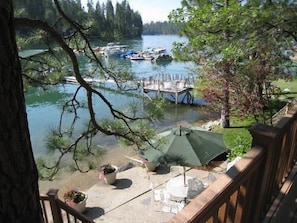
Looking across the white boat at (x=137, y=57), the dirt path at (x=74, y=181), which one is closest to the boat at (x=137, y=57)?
the white boat at (x=137, y=57)

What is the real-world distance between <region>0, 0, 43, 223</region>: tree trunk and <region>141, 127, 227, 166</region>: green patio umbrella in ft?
13.6

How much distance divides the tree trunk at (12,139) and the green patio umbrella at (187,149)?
4149 mm

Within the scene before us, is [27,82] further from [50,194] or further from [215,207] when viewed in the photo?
[215,207]

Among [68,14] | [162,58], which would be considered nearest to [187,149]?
[68,14]

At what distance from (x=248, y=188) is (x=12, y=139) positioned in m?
1.25

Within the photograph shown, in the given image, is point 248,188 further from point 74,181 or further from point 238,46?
point 74,181

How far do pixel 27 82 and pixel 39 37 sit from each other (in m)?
0.43

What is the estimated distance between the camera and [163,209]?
17.3 ft

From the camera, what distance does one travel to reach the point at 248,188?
1.53m

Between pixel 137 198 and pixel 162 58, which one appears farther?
pixel 162 58

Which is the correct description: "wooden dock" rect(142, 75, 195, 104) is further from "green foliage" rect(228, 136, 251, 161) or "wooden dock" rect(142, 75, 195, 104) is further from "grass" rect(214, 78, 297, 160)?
"green foliage" rect(228, 136, 251, 161)

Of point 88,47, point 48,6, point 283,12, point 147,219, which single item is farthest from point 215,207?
point 283,12

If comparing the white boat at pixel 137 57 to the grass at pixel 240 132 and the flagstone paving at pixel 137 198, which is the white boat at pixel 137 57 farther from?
the flagstone paving at pixel 137 198

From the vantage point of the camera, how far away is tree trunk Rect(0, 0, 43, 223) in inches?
28.6
